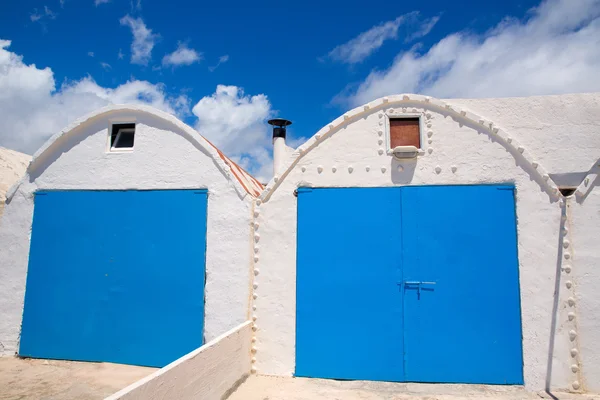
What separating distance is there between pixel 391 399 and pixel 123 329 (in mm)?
4442

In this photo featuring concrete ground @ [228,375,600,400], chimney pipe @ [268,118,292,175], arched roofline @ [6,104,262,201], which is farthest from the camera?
chimney pipe @ [268,118,292,175]

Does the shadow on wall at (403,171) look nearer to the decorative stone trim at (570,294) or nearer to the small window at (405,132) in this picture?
the small window at (405,132)

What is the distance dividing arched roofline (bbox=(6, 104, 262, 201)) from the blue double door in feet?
5.57

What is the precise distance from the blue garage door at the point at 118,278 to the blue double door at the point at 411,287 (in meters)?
1.95

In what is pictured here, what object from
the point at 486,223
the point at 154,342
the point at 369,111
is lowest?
the point at 154,342

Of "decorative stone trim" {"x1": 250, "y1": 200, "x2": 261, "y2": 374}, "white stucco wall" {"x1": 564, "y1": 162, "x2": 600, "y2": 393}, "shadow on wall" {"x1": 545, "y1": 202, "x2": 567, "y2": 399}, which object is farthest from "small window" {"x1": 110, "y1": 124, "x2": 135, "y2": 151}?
"white stucco wall" {"x1": 564, "y1": 162, "x2": 600, "y2": 393}

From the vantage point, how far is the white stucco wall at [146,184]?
20.3 ft

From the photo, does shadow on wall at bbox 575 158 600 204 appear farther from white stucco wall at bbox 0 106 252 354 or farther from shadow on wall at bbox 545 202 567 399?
white stucco wall at bbox 0 106 252 354

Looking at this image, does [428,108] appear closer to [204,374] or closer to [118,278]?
[204,374]

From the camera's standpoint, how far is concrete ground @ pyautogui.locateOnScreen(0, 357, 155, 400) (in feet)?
16.8

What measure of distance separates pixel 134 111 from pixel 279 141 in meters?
3.46

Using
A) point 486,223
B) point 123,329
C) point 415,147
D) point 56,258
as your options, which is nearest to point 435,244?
point 486,223

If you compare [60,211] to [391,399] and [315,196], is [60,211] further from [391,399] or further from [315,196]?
[391,399]

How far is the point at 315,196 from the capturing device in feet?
20.6
